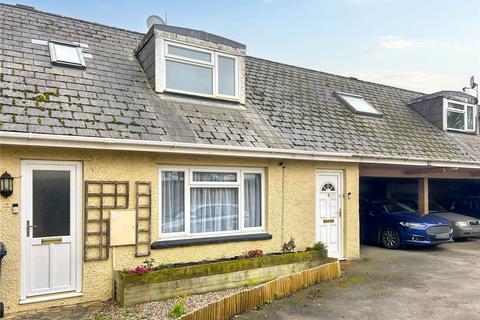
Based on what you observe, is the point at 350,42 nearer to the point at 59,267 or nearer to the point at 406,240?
the point at 406,240

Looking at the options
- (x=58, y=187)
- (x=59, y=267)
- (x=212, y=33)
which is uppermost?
(x=212, y=33)

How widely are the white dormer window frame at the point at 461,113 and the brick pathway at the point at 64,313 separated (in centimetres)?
1334

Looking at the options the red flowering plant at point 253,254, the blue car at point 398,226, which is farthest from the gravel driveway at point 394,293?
the red flowering plant at point 253,254

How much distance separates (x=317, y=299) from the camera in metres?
6.90

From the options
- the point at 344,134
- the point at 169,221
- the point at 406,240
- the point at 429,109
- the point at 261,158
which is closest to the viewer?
the point at 169,221

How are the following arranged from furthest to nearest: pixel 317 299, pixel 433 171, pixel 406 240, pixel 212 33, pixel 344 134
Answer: pixel 433 171
pixel 406 240
pixel 344 134
pixel 212 33
pixel 317 299

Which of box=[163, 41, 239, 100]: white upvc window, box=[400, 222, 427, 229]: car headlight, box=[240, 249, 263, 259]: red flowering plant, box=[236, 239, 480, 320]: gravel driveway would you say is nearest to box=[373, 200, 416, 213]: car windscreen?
box=[400, 222, 427, 229]: car headlight

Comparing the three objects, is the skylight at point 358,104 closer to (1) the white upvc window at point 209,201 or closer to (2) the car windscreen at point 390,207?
(2) the car windscreen at point 390,207

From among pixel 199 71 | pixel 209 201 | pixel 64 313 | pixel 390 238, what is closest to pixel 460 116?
pixel 390 238

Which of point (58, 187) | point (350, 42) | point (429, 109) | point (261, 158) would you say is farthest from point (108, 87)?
point (429, 109)

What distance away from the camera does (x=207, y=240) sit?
7.90m

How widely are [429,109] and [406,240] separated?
19.1 ft

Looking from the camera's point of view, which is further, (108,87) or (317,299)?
(108,87)

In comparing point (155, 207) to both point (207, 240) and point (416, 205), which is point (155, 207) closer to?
point (207, 240)
